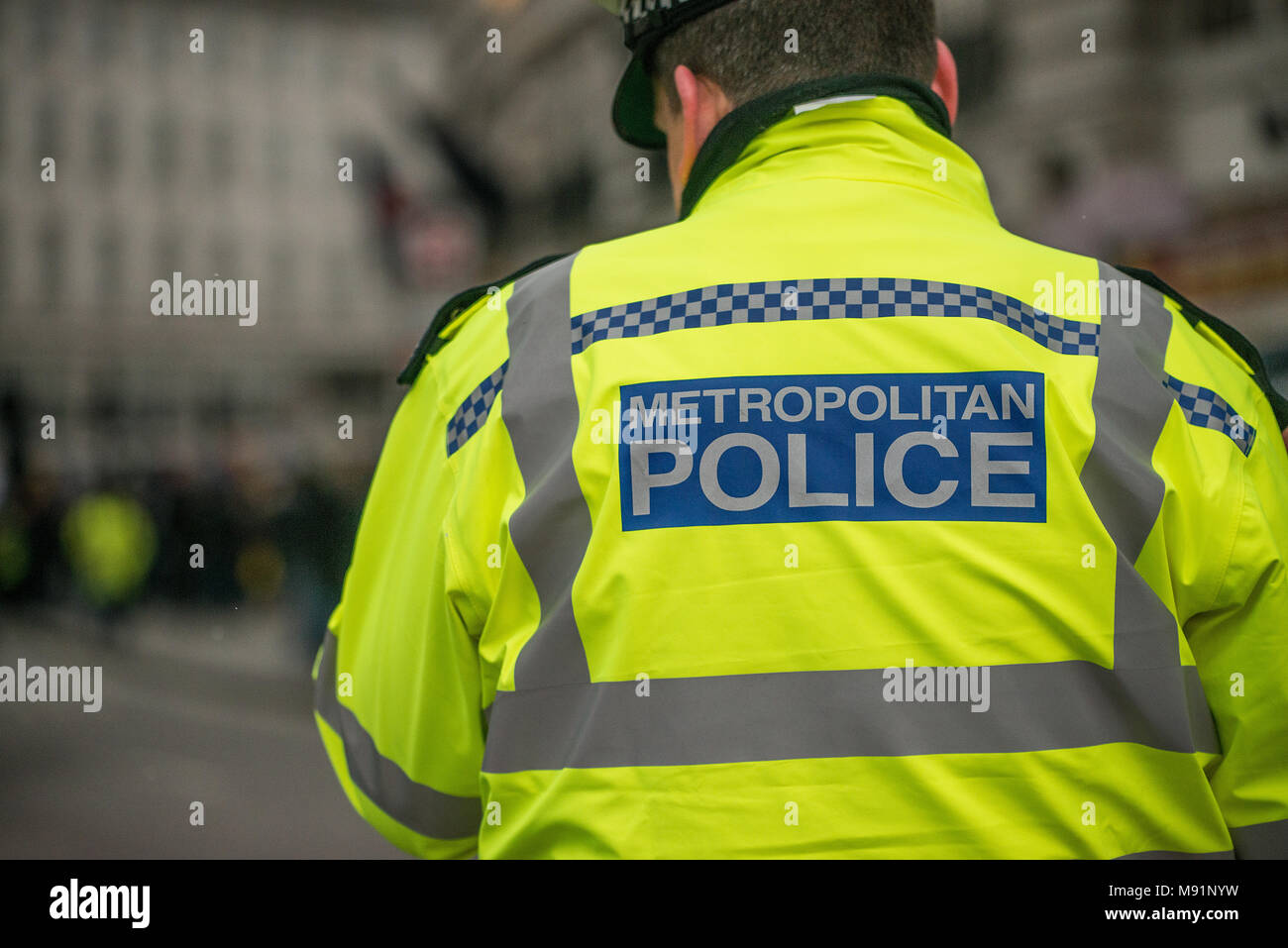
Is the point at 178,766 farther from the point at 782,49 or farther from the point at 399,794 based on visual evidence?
the point at 782,49

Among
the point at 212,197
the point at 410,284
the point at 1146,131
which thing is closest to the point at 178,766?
the point at 410,284

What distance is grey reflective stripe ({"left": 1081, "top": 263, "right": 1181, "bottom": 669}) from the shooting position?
4.23 feet

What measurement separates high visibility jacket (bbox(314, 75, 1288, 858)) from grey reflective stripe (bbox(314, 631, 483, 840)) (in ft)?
0.48

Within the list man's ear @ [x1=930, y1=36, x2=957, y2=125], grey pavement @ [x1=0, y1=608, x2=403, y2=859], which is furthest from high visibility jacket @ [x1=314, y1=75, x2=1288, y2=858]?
grey pavement @ [x1=0, y1=608, x2=403, y2=859]

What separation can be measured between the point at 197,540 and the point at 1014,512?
1431cm

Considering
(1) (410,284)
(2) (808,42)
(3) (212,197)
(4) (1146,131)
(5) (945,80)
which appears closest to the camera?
(2) (808,42)

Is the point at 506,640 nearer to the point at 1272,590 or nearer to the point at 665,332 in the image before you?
the point at 665,332

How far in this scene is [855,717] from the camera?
1.25 meters

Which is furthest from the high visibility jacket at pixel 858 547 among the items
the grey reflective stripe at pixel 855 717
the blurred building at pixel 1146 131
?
the blurred building at pixel 1146 131

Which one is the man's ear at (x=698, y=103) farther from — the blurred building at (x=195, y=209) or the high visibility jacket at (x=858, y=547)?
the blurred building at (x=195, y=209)

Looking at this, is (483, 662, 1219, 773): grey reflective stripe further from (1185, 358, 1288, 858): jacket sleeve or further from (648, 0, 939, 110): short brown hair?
(648, 0, 939, 110): short brown hair

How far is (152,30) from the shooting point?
4816cm

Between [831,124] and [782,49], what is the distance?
5.1 inches

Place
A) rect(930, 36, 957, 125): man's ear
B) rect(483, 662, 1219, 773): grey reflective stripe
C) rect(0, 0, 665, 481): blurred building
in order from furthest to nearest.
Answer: rect(0, 0, 665, 481): blurred building
rect(930, 36, 957, 125): man's ear
rect(483, 662, 1219, 773): grey reflective stripe
